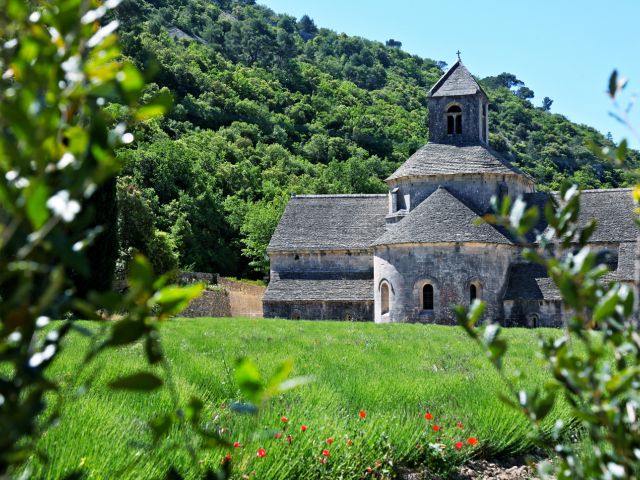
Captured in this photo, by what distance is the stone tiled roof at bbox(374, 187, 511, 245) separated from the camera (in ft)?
103

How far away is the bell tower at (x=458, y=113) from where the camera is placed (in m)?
36.8

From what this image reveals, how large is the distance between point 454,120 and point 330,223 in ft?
24.0

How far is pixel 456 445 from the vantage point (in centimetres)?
702

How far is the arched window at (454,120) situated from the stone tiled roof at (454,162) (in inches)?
37.8

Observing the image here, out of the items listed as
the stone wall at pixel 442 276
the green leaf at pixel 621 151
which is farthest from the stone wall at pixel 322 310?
the green leaf at pixel 621 151

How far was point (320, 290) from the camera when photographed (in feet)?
115

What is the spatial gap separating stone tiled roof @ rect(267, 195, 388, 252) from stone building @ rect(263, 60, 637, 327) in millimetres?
48

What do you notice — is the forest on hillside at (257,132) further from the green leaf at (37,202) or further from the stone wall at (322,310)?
the stone wall at (322,310)

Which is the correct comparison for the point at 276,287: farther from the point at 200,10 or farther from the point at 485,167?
the point at 200,10

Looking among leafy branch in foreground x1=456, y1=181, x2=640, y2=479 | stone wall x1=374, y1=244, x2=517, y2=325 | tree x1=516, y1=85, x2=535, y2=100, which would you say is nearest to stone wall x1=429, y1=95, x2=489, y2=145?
stone wall x1=374, y1=244, x2=517, y2=325

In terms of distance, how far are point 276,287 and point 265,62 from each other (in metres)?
84.2

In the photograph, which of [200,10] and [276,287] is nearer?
[276,287]

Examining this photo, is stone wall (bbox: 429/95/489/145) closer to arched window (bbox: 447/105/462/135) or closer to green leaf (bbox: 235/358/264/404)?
arched window (bbox: 447/105/462/135)

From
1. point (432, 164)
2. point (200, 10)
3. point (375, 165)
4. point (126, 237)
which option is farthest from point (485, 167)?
point (200, 10)
